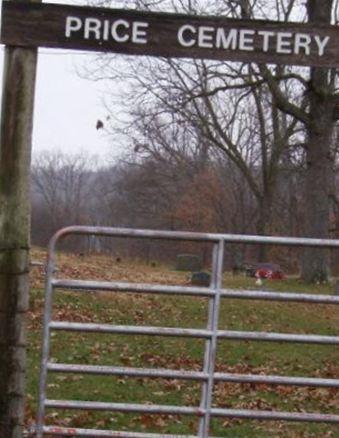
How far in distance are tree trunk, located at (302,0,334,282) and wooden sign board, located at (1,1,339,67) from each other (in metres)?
22.8

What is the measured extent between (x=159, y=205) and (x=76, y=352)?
62.6 m

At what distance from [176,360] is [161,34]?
5.50 m

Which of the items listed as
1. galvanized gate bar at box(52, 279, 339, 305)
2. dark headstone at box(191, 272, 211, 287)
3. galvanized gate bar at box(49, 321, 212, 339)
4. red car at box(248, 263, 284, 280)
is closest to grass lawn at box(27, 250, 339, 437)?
galvanized gate bar at box(49, 321, 212, 339)

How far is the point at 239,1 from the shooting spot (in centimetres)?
3022

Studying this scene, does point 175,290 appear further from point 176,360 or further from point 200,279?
point 200,279

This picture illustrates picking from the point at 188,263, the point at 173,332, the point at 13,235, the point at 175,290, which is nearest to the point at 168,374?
the point at 173,332

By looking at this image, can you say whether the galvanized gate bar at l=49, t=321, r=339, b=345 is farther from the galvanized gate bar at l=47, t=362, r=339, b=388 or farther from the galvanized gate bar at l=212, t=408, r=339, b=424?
the galvanized gate bar at l=212, t=408, r=339, b=424

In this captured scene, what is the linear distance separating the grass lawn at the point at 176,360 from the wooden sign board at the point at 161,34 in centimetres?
329

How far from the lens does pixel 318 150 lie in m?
29.1

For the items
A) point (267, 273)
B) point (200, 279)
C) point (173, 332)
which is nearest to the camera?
point (173, 332)

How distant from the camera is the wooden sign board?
20.6ft

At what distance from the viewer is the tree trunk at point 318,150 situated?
28969mm

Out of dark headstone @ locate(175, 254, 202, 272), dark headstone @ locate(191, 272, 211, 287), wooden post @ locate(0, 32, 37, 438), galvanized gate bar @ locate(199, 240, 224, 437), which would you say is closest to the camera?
wooden post @ locate(0, 32, 37, 438)

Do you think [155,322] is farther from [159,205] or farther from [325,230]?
[159,205]
